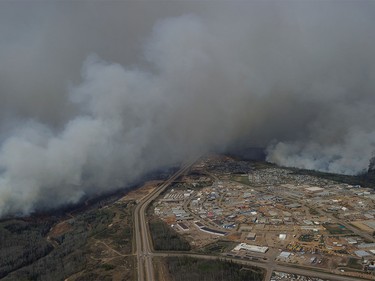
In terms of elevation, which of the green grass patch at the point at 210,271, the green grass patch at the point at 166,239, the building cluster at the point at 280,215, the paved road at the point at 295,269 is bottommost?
the green grass patch at the point at 210,271

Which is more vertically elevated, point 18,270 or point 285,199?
point 285,199

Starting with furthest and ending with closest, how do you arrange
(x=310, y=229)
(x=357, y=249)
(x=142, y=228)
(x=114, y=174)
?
1. (x=114, y=174)
2. (x=142, y=228)
3. (x=310, y=229)
4. (x=357, y=249)

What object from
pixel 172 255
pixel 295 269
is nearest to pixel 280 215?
pixel 295 269

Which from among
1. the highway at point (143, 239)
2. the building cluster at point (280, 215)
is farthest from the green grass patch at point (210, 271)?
the building cluster at point (280, 215)

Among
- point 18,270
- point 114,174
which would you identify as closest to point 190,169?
point 114,174

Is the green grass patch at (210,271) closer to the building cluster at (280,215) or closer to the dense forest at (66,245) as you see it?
the building cluster at (280,215)

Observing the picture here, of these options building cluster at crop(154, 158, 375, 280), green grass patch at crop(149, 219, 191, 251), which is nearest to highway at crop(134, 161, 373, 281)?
green grass patch at crop(149, 219, 191, 251)

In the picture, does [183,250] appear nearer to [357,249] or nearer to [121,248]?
[121,248]

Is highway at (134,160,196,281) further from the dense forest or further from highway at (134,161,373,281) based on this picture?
the dense forest
